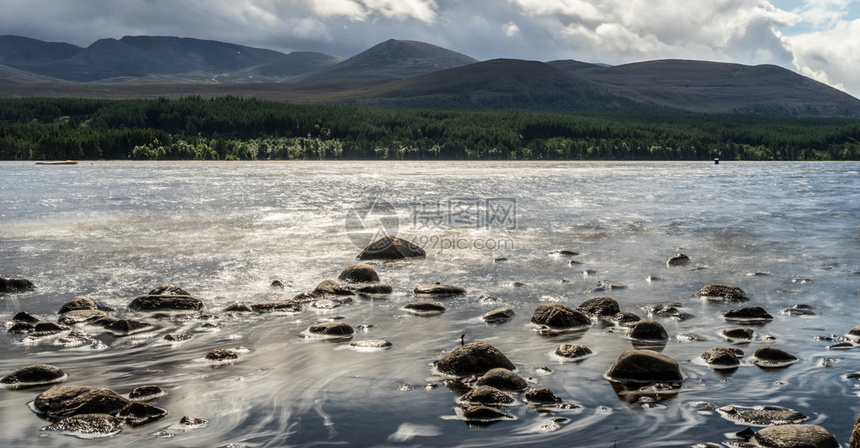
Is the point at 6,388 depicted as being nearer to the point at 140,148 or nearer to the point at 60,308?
the point at 60,308

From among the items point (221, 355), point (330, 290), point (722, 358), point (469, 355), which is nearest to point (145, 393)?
point (221, 355)

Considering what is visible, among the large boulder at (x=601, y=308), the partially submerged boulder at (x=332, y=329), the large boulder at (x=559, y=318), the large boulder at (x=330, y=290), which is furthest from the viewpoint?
the large boulder at (x=330, y=290)

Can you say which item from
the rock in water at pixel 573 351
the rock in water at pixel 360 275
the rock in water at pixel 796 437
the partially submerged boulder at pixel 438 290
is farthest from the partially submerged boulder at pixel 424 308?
the rock in water at pixel 796 437

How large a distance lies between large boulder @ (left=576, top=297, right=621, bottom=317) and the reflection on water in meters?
1.00

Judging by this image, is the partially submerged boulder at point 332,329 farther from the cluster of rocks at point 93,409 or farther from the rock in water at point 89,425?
the rock in water at point 89,425

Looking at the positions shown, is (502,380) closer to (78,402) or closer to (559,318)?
(559,318)

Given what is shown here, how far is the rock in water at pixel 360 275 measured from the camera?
2003cm

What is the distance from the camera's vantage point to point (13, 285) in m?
19.0

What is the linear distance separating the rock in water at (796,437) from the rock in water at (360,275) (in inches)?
492

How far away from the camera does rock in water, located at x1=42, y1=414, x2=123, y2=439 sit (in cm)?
905

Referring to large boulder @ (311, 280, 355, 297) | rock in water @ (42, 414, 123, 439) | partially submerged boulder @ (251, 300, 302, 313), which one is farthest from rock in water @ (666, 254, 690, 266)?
rock in water @ (42, 414, 123, 439)

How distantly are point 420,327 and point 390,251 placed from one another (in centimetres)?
983

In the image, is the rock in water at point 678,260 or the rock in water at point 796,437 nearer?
the rock in water at point 796,437

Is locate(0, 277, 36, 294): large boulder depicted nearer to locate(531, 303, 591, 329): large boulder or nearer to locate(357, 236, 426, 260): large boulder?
locate(357, 236, 426, 260): large boulder
